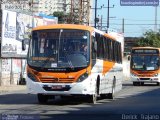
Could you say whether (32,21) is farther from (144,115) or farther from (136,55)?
(144,115)

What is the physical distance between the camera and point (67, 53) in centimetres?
2236

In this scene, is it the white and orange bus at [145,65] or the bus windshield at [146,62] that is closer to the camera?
the white and orange bus at [145,65]

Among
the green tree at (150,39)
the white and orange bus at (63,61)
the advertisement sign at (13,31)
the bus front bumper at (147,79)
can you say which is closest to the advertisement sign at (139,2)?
the advertisement sign at (13,31)

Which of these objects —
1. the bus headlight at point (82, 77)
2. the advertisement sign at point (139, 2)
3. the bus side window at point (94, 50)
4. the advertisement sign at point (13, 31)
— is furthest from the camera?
the advertisement sign at point (13, 31)

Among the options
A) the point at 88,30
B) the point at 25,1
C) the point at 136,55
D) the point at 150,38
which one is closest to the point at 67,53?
the point at 88,30

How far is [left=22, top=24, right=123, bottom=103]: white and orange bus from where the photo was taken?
22.1m

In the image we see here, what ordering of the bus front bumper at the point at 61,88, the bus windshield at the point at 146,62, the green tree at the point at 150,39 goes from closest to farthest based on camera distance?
1. the bus front bumper at the point at 61,88
2. the bus windshield at the point at 146,62
3. the green tree at the point at 150,39

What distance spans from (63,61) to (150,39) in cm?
8267

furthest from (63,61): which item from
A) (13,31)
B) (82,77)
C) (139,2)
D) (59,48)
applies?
(13,31)

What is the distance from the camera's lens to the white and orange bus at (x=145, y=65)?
47688 millimetres

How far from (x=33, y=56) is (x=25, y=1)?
47.0 metres

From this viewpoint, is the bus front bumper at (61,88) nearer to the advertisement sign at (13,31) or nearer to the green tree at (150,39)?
the advertisement sign at (13,31)

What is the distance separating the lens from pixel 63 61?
22.2 metres

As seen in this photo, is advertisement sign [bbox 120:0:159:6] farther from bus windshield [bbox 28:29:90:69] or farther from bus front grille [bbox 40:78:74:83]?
bus front grille [bbox 40:78:74:83]
